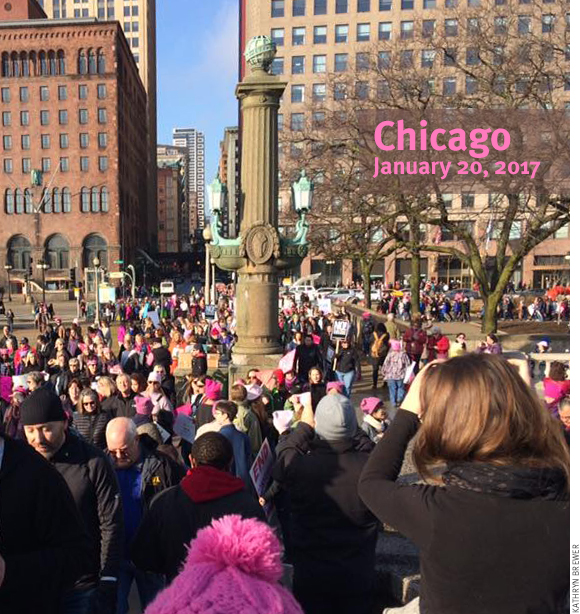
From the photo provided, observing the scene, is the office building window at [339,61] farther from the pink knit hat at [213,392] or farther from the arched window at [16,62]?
the pink knit hat at [213,392]

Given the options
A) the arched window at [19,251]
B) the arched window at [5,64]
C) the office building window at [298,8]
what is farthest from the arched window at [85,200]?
the office building window at [298,8]

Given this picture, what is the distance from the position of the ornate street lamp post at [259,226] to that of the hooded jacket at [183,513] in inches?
346

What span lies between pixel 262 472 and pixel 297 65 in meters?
66.7

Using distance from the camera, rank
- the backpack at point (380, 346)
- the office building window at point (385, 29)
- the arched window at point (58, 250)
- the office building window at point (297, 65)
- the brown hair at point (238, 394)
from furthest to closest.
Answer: the arched window at point (58, 250) → the office building window at point (297, 65) → the office building window at point (385, 29) → the backpack at point (380, 346) → the brown hair at point (238, 394)

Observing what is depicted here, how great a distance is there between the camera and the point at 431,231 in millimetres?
39125

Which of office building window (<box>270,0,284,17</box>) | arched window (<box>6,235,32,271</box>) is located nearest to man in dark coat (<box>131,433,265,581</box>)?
office building window (<box>270,0,284,17</box>)

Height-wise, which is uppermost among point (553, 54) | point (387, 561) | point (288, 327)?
point (553, 54)

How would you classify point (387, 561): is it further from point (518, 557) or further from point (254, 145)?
point (254, 145)

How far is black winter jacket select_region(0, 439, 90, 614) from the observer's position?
2068 mm

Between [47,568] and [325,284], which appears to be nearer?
[47,568]

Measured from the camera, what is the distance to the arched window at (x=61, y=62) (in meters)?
69.2
